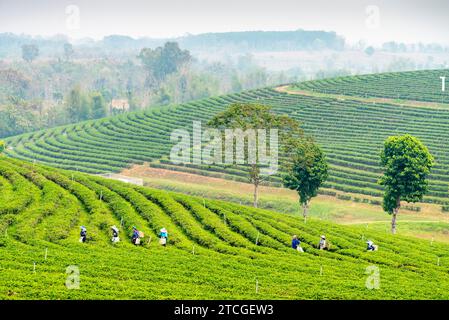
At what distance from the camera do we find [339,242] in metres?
37.0

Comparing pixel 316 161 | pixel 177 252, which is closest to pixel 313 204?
pixel 316 161

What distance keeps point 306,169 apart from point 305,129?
34965mm

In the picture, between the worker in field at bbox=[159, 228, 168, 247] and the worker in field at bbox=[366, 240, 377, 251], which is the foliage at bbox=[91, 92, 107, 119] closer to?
the worker in field at bbox=[159, 228, 168, 247]

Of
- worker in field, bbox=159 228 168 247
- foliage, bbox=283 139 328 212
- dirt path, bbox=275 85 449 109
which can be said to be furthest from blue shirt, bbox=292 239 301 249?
dirt path, bbox=275 85 449 109

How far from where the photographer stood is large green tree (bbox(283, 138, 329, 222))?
55.4 meters

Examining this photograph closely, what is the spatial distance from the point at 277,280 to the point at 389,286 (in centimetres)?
442

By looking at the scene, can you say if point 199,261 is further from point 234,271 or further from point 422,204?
point 422,204

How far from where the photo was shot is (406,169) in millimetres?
51219

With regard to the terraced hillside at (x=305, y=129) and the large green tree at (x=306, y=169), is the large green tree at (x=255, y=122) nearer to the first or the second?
the large green tree at (x=306, y=169)

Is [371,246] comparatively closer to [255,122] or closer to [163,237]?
[163,237]

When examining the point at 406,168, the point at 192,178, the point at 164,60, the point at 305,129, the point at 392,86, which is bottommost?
Answer: the point at 192,178

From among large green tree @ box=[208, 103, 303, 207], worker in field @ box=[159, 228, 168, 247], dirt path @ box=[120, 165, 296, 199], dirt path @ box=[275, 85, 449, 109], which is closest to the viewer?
worker in field @ box=[159, 228, 168, 247]

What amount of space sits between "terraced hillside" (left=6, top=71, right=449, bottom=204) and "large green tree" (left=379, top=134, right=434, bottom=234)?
481 inches

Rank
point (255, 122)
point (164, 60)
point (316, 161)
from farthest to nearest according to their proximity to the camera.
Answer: point (164, 60), point (316, 161), point (255, 122)
